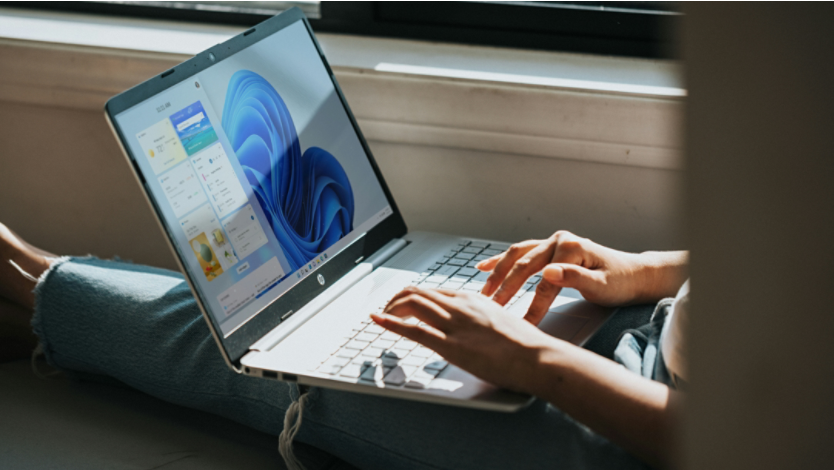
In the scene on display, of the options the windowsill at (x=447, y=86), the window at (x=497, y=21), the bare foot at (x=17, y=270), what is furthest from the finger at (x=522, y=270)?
the bare foot at (x=17, y=270)

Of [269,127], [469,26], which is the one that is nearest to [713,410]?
[269,127]

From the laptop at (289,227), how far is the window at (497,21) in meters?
0.36

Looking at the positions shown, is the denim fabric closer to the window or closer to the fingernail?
the fingernail

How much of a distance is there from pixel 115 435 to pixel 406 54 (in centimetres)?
68

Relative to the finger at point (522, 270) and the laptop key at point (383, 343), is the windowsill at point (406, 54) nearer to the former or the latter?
the finger at point (522, 270)

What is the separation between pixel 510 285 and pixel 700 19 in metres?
0.55

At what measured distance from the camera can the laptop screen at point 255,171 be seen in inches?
28.9

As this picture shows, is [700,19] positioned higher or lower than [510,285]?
higher

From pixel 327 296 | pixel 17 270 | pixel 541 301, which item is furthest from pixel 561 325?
pixel 17 270

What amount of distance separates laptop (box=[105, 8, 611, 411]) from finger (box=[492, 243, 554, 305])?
0.18 ft

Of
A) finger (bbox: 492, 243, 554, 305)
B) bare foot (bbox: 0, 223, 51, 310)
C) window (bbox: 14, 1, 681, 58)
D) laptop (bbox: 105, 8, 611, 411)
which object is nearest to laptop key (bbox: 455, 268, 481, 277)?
laptop (bbox: 105, 8, 611, 411)

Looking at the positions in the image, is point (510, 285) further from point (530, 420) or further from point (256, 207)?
point (256, 207)

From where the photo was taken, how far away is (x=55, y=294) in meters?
0.95

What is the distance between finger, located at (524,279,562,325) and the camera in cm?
74
